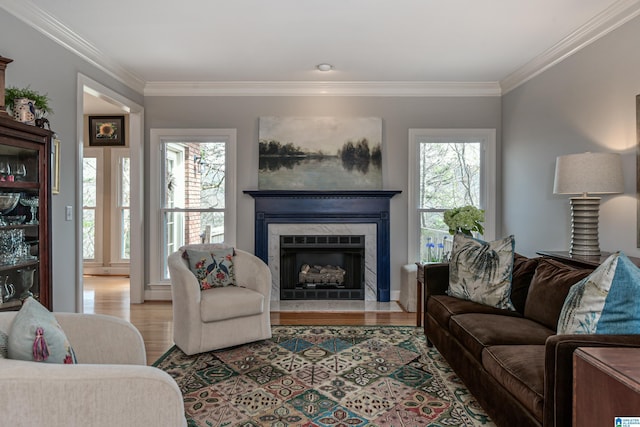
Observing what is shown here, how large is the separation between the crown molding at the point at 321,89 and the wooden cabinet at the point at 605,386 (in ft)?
13.2

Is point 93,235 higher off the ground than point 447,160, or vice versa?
point 447,160

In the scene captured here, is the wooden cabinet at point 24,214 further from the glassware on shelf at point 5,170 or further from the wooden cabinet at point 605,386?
the wooden cabinet at point 605,386

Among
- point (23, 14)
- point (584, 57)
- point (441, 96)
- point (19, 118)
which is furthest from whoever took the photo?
point (441, 96)

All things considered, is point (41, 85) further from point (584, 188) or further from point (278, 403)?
point (584, 188)

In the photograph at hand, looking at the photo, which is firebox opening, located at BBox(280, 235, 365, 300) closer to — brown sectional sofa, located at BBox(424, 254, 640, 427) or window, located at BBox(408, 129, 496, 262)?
window, located at BBox(408, 129, 496, 262)

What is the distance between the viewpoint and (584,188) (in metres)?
2.87

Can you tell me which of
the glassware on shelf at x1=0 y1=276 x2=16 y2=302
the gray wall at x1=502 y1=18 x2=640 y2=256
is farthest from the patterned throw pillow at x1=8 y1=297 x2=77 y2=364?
the gray wall at x1=502 y1=18 x2=640 y2=256

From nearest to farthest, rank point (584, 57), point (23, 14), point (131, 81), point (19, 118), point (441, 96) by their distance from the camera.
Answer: point (19, 118) → point (23, 14) → point (584, 57) → point (131, 81) → point (441, 96)

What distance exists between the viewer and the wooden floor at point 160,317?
370 centimetres

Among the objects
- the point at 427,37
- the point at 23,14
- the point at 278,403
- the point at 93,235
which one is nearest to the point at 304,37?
the point at 427,37

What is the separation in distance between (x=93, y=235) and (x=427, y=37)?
6069 mm

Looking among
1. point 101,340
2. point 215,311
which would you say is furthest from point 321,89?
point 101,340

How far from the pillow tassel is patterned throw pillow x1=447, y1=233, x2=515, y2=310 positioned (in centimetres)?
256

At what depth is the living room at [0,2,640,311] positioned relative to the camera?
3016 millimetres
